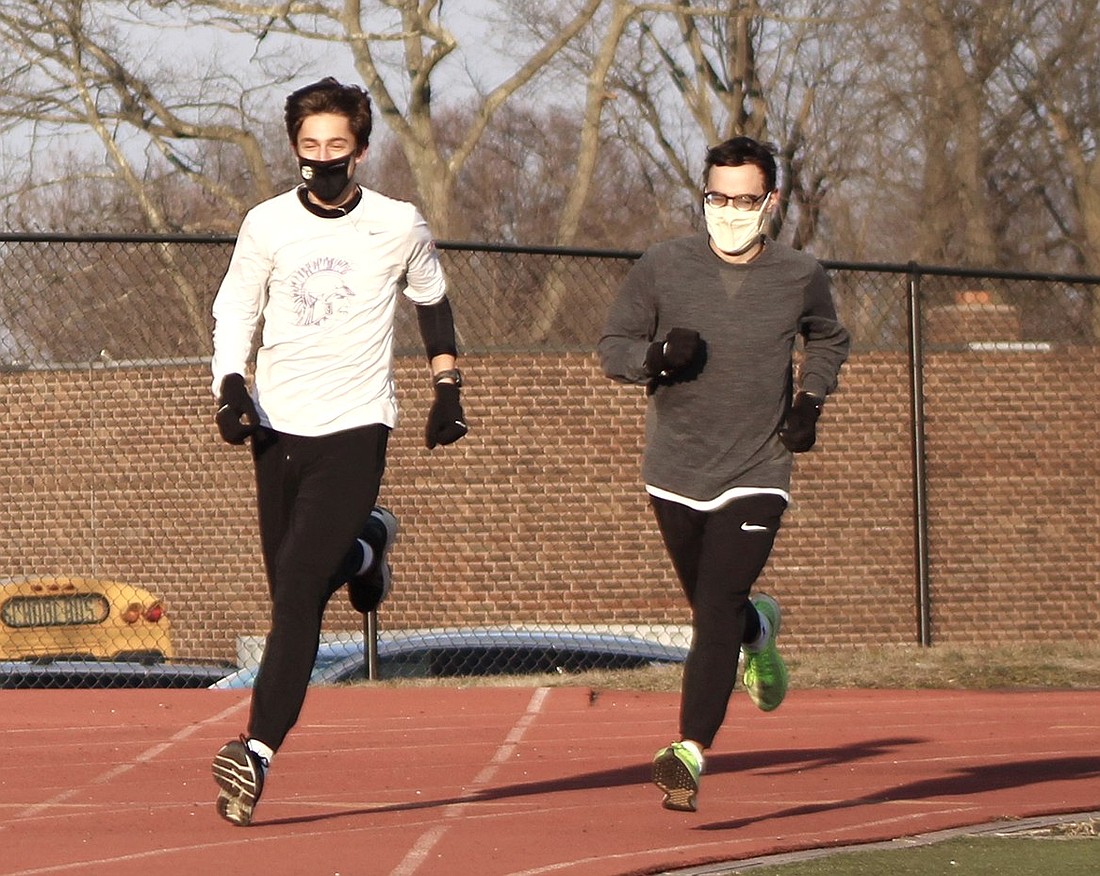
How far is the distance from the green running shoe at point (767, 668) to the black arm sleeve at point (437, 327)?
1282 mm

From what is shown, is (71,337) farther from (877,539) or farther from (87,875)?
(87,875)

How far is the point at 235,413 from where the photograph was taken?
5.09 m

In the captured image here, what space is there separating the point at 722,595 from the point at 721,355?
669 mm

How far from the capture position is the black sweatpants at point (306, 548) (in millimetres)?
5137

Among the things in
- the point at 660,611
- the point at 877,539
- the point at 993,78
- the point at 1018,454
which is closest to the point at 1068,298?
the point at 1018,454

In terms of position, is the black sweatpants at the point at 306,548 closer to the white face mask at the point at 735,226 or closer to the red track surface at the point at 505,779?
the red track surface at the point at 505,779

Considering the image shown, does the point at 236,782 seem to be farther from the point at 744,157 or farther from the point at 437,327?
the point at 744,157

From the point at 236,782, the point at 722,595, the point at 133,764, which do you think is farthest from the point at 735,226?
the point at 133,764

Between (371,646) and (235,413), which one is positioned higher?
(235,413)

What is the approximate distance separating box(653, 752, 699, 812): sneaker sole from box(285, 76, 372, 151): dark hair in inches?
73.0

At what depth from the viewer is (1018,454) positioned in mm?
15344

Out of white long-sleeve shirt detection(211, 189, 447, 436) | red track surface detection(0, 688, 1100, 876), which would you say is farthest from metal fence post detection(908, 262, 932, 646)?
white long-sleeve shirt detection(211, 189, 447, 436)

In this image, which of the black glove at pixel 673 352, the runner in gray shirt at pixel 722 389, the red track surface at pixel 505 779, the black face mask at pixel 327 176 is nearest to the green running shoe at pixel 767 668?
the red track surface at pixel 505 779

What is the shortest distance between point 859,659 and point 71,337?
226 inches
